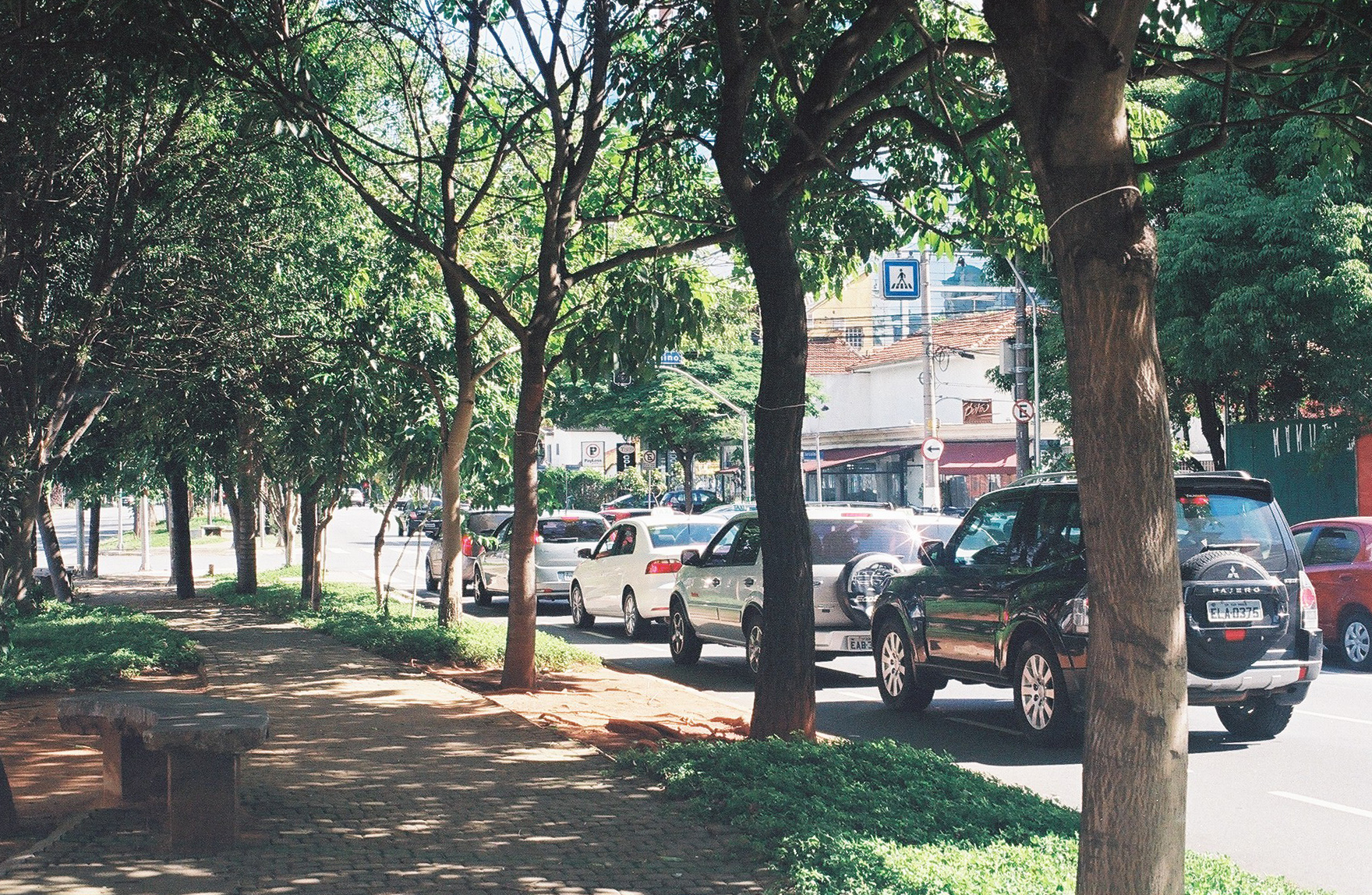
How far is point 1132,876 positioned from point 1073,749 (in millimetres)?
6357

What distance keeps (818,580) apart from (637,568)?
5.79 meters

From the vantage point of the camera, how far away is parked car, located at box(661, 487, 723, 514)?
52938mm

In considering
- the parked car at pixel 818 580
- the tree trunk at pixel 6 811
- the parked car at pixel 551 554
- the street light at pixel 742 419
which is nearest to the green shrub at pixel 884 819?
the tree trunk at pixel 6 811

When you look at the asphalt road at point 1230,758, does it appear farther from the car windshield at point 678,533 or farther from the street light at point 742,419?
the street light at point 742,419

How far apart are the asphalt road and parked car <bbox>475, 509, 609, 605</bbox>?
241 inches

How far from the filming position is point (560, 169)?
494 inches

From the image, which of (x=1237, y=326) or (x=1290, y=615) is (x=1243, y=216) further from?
(x=1290, y=615)

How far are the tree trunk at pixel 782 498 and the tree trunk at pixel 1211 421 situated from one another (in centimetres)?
1877

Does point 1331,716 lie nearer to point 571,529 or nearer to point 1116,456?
point 1116,456

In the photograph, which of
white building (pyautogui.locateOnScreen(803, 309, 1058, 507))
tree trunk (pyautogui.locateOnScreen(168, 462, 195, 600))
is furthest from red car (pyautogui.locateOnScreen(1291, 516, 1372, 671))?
white building (pyautogui.locateOnScreen(803, 309, 1058, 507))

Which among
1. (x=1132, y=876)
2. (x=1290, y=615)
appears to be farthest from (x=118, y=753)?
(x=1290, y=615)

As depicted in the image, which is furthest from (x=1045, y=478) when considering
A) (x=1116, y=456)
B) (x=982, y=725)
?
(x=1116, y=456)

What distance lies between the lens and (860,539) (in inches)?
568

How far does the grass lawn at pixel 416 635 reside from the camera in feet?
47.8
